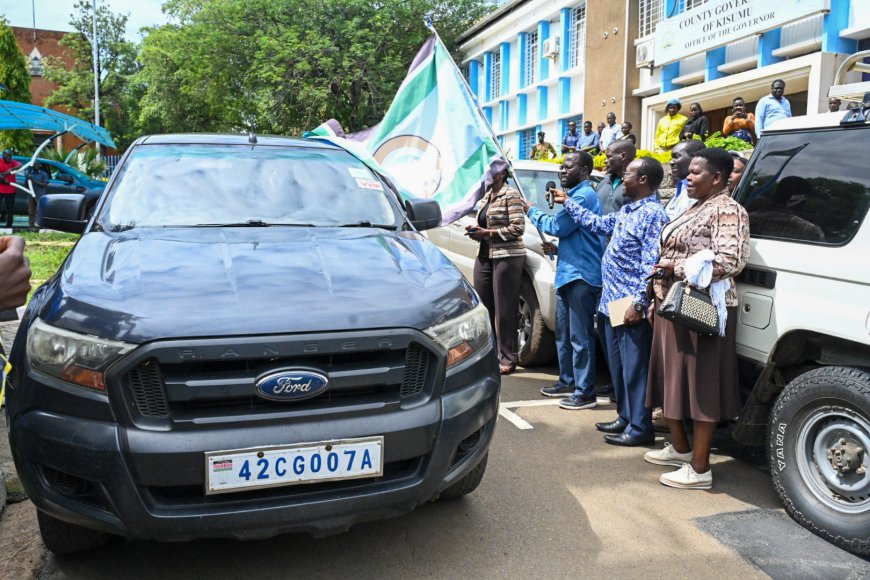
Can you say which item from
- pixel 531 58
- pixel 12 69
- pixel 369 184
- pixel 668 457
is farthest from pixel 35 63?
pixel 668 457

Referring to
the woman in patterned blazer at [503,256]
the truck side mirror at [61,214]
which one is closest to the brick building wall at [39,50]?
the woman in patterned blazer at [503,256]

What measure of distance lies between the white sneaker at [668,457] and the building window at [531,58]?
945 inches

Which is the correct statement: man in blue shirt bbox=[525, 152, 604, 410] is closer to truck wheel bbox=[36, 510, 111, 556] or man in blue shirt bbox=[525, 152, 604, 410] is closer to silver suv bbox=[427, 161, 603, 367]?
silver suv bbox=[427, 161, 603, 367]

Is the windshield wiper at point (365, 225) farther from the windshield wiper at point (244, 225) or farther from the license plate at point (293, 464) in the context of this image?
the license plate at point (293, 464)

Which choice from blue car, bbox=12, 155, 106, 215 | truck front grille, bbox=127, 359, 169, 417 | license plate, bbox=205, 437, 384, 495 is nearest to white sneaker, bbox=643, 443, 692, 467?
license plate, bbox=205, 437, 384, 495

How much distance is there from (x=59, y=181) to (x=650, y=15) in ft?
53.3

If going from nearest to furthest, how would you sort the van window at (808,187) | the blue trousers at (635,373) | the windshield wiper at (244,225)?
the van window at (808,187)
the windshield wiper at (244,225)
the blue trousers at (635,373)

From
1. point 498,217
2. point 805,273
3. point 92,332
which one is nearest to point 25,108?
point 498,217

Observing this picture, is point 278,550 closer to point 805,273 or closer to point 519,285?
point 805,273

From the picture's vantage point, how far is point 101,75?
4484 centimetres

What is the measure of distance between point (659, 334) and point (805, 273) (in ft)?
2.74

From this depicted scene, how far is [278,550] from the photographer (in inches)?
119

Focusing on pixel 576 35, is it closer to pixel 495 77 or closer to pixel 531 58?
pixel 531 58

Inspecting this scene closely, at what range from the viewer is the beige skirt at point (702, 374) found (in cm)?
362
